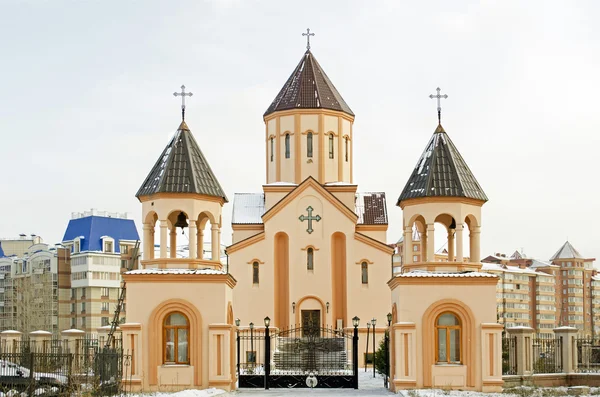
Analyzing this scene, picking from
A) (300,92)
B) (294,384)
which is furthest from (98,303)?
(294,384)

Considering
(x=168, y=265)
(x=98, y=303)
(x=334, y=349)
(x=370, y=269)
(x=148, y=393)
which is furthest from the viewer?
(x=98, y=303)

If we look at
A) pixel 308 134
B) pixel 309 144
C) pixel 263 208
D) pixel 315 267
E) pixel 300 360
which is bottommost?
pixel 300 360

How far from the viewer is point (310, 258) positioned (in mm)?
44844

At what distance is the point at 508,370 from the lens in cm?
2830

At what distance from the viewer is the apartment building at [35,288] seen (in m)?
72.7

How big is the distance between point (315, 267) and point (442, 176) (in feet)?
59.0

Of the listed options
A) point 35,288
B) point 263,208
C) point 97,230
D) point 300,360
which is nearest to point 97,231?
point 97,230

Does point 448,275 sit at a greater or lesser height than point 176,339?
greater

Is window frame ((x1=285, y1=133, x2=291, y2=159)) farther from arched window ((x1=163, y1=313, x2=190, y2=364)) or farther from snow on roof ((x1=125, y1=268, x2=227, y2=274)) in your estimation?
arched window ((x1=163, y1=313, x2=190, y2=364))

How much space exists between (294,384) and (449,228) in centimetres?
660

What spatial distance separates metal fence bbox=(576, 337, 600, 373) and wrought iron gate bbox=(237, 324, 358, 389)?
279 inches

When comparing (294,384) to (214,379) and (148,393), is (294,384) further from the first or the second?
(148,393)

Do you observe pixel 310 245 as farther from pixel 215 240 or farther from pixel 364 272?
pixel 215 240

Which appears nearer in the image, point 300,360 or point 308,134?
point 300,360
